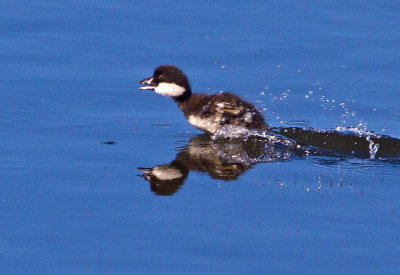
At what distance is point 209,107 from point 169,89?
1.62 ft

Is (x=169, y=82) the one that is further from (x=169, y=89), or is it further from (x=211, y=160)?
(x=211, y=160)

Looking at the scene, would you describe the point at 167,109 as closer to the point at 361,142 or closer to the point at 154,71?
the point at 154,71

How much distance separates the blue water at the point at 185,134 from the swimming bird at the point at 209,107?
18 cm

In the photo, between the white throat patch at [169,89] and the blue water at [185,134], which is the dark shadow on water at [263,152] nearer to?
the blue water at [185,134]

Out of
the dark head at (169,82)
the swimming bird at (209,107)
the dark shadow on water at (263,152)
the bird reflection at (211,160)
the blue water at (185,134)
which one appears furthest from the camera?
the dark head at (169,82)

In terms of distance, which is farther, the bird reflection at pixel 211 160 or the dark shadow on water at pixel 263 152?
the dark shadow on water at pixel 263 152

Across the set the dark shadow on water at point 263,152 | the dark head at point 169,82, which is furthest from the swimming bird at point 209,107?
the dark shadow on water at point 263,152

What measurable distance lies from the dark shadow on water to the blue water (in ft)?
0.39

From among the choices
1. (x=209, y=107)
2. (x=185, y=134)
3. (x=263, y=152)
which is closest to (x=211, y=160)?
(x=263, y=152)

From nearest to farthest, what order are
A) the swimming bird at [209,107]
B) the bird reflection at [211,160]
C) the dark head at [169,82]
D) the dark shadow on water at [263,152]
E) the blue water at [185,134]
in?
the blue water at [185,134], the bird reflection at [211,160], the dark shadow on water at [263,152], the swimming bird at [209,107], the dark head at [169,82]

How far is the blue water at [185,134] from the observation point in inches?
222

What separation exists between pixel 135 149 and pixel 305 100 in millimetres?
2248

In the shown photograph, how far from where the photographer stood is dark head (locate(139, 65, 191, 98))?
29.7 feet

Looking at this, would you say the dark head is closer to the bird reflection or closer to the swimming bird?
the swimming bird
